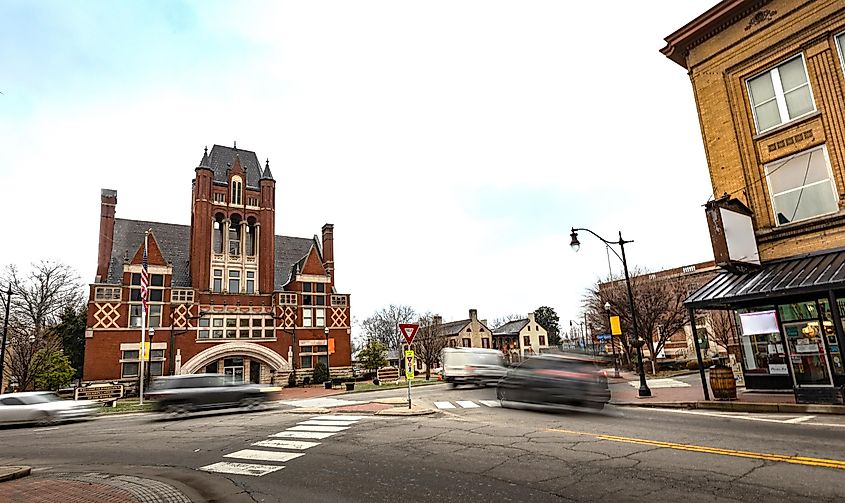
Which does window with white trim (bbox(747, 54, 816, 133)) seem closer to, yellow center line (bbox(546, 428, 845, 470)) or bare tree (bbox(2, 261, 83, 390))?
yellow center line (bbox(546, 428, 845, 470))

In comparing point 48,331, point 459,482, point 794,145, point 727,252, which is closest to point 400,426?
point 459,482

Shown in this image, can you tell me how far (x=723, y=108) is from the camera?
1831cm

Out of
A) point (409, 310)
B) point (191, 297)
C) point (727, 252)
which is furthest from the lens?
point (409, 310)

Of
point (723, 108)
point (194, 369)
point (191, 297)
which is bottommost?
point (194, 369)

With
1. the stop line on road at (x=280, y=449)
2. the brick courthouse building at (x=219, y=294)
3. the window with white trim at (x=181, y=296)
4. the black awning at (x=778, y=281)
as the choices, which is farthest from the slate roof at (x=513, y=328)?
the stop line on road at (x=280, y=449)

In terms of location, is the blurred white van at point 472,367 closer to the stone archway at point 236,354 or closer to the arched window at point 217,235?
the stone archway at point 236,354

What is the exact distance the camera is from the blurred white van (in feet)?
90.4

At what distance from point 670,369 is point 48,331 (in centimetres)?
5330

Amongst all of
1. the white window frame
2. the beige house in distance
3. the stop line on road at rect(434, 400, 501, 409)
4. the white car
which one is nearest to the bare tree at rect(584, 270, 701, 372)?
the stop line on road at rect(434, 400, 501, 409)

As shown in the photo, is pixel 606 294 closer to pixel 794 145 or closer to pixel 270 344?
pixel 794 145

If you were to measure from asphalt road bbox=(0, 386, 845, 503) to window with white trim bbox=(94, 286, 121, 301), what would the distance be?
27053mm

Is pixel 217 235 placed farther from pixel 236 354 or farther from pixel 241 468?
pixel 241 468

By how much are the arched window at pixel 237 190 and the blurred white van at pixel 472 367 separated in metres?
27.7

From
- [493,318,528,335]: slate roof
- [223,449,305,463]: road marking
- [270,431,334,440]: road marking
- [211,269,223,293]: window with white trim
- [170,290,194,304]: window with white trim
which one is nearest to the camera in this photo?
[223,449,305,463]: road marking
